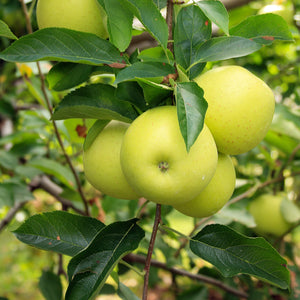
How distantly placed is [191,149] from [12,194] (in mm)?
879

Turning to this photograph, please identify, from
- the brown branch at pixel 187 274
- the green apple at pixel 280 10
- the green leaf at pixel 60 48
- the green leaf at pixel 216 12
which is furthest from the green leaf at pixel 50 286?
the green apple at pixel 280 10

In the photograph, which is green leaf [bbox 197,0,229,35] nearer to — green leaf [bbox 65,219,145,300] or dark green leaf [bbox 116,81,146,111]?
dark green leaf [bbox 116,81,146,111]

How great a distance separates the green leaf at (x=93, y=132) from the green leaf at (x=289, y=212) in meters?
A: 0.93

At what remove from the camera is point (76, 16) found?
644 millimetres

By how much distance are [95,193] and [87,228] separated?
37.9 inches

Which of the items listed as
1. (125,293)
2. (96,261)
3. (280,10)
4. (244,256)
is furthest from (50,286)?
(280,10)

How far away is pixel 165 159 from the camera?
528 millimetres

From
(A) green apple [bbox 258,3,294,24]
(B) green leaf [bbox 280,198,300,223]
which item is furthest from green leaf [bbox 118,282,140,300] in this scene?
(A) green apple [bbox 258,3,294,24]

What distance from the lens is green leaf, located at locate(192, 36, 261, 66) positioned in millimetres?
568

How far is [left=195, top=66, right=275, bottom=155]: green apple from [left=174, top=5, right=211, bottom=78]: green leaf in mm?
63

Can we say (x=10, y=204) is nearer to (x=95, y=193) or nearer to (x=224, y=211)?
(x=95, y=193)

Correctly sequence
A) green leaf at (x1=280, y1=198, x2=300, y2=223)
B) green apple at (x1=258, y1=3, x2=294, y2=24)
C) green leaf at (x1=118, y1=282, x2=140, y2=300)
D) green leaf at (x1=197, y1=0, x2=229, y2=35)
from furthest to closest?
green apple at (x1=258, y1=3, x2=294, y2=24) → green leaf at (x1=280, y1=198, x2=300, y2=223) → green leaf at (x1=118, y1=282, x2=140, y2=300) → green leaf at (x1=197, y1=0, x2=229, y2=35)

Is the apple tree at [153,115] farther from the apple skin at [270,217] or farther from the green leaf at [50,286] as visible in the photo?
the apple skin at [270,217]

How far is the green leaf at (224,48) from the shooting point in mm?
568
